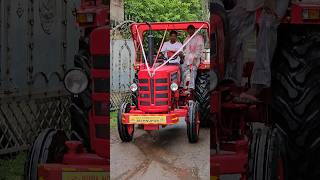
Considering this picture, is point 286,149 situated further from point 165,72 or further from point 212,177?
point 165,72

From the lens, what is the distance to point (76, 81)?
2.06 metres

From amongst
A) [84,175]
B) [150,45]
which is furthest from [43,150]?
[150,45]

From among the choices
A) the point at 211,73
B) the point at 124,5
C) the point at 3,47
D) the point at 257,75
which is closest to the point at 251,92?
the point at 257,75

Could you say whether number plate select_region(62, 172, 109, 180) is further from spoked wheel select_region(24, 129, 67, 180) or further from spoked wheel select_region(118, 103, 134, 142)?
spoked wheel select_region(118, 103, 134, 142)

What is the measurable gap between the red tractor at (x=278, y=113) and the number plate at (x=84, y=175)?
501 mm

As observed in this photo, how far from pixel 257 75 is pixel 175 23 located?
1.29 feet

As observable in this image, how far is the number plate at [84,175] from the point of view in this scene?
2051mm

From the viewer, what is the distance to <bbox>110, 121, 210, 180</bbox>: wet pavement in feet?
5.96

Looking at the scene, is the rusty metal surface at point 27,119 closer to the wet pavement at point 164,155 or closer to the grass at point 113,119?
the grass at point 113,119

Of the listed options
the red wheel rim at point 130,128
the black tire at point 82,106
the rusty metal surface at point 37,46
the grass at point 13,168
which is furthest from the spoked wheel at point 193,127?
the grass at point 13,168

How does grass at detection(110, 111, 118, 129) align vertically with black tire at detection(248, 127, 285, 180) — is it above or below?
above

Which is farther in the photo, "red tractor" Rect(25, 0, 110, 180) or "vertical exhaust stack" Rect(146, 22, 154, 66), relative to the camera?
"red tractor" Rect(25, 0, 110, 180)

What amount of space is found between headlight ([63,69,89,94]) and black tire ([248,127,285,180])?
0.75 meters

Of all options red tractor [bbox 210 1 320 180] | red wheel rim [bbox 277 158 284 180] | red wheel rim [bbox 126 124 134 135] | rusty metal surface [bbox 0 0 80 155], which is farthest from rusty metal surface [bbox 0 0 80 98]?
red wheel rim [bbox 277 158 284 180]
